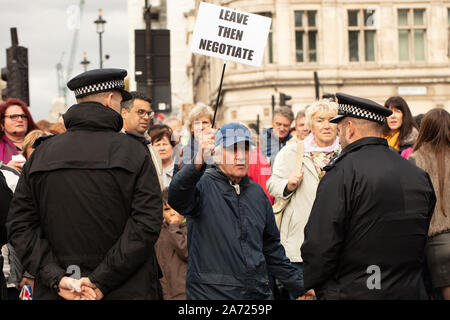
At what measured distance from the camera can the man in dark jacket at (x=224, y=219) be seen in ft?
16.2

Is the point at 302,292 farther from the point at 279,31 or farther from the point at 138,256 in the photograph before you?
the point at 279,31

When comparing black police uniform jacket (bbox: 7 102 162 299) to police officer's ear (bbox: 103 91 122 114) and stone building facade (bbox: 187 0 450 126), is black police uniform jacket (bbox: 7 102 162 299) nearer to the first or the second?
police officer's ear (bbox: 103 91 122 114)

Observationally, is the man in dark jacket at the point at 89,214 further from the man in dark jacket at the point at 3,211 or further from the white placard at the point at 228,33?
the white placard at the point at 228,33

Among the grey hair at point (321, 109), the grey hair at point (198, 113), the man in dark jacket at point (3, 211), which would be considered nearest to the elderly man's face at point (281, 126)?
the grey hair at point (198, 113)

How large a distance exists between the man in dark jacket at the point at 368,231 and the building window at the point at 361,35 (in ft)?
117

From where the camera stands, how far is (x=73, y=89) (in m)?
4.45

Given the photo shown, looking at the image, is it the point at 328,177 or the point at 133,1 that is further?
the point at 133,1

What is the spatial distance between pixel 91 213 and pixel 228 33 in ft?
9.65

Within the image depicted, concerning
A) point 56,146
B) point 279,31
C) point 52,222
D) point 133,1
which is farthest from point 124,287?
point 133,1

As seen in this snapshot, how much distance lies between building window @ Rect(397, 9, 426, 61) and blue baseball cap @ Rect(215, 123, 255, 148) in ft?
119

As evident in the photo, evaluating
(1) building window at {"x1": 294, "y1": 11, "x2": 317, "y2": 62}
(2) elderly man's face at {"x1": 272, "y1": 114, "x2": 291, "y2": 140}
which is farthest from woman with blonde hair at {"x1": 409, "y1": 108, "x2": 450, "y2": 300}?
(1) building window at {"x1": 294, "y1": 11, "x2": 317, "y2": 62}

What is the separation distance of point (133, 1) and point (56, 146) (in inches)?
3074

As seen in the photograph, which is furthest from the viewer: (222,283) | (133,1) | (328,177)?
(133,1)

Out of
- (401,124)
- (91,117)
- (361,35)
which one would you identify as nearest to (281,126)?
Result: (401,124)
